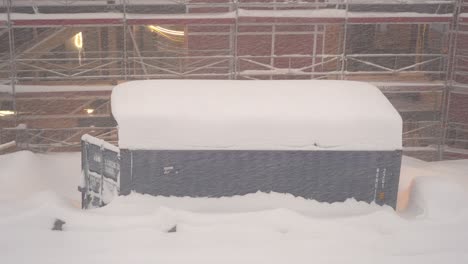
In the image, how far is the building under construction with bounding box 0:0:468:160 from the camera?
14258mm

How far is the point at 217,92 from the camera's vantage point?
1163cm

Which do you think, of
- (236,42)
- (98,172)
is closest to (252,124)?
(98,172)

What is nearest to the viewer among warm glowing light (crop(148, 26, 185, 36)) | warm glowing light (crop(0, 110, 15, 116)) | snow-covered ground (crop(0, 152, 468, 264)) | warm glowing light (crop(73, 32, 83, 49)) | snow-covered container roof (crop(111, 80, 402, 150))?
snow-covered ground (crop(0, 152, 468, 264))

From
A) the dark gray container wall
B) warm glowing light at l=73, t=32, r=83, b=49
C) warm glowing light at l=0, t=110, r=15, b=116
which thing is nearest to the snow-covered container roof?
the dark gray container wall

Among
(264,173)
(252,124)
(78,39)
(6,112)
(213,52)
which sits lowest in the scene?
(6,112)

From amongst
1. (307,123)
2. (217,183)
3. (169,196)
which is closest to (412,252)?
Result: (307,123)

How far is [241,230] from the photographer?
9680 mm

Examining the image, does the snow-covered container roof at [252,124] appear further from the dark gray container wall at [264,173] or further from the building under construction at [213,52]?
the building under construction at [213,52]

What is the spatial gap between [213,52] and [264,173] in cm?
647

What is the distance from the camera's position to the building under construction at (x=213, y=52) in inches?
561

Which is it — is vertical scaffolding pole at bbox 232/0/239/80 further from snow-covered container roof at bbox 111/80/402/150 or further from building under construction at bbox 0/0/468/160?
snow-covered container roof at bbox 111/80/402/150

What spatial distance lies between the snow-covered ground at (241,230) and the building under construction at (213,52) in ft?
13.4

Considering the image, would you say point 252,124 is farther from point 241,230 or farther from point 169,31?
point 169,31

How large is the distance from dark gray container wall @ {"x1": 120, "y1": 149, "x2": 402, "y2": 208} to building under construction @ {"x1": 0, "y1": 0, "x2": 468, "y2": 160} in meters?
4.12
